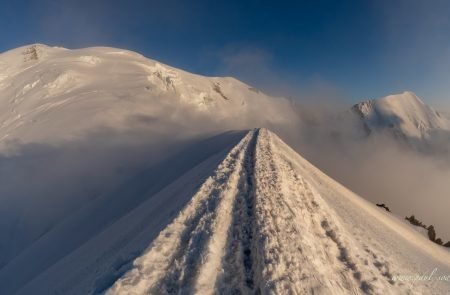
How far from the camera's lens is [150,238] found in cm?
810

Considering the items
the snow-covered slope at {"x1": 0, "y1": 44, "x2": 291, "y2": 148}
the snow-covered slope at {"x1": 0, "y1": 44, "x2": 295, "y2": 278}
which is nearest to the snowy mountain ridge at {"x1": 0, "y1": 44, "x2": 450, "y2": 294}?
the snow-covered slope at {"x1": 0, "y1": 44, "x2": 295, "y2": 278}

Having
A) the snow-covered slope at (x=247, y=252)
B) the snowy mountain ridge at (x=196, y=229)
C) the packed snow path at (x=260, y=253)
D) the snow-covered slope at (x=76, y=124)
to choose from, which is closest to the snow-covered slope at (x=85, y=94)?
the snow-covered slope at (x=76, y=124)

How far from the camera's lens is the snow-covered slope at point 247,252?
256 inches

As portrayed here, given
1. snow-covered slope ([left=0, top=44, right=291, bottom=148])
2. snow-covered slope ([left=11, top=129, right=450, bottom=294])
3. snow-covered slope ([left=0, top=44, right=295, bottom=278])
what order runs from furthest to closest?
snow-covered slope ([left=0, top=44, right=291, bottom=148]), snow-covered slope ([left=0, top=44, right=295, bottom=278]), snow-covered slope ([left=11, top=129, right=450, bottom=294])

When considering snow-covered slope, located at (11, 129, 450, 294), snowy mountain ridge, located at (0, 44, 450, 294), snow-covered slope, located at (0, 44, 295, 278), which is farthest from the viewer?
snow-covered slope, located at (0, 44, 295, 278)

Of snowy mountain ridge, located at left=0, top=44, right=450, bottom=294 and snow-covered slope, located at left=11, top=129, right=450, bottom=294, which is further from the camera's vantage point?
snowy mountain ridge, located at left=0, top=44, right=450, bottom=294

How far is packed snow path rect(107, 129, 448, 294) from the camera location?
6402mm

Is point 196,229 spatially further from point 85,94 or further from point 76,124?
point 85,94

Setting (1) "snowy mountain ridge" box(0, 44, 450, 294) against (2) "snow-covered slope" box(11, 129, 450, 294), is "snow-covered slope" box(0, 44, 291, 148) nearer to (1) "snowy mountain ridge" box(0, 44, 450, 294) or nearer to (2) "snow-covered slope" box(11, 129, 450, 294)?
(1) "snowy mountain ridge" box(0, 44, 450, 294)

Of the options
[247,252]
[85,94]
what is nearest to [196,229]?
[247,252]

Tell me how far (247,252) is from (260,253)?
354 millimetres

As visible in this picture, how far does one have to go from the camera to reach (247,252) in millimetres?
7465

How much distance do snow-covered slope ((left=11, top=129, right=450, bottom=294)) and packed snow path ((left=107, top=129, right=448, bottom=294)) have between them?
23 millimetres

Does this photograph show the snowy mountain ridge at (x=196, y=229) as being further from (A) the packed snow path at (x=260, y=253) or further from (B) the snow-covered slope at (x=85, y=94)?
(B) the snow-covered slope at (x=85, y=94)
